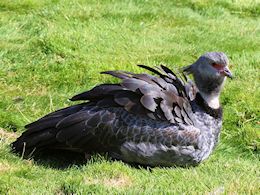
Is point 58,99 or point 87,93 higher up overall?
point 87,93

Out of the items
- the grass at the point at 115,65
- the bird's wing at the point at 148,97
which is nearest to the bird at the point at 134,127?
the bird's wing at the point at 148,97

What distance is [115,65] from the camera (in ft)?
26.1

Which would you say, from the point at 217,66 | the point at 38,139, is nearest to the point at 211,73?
the point at 217,66

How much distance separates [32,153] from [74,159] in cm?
37

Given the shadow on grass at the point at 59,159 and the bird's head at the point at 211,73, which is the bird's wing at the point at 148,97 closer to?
the bird's head at the point at 211,73

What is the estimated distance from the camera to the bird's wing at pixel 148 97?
540cm

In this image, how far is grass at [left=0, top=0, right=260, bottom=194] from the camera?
16.1 feet

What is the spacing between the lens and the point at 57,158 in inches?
224

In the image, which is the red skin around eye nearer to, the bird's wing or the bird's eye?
the bird's eye

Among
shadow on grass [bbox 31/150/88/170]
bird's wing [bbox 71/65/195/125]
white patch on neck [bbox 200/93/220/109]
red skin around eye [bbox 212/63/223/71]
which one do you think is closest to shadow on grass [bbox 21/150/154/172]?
shadow on grass [bbox 31/150/88/170]

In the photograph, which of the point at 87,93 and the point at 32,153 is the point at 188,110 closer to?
the point at 87,93

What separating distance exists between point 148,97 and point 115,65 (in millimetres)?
2614

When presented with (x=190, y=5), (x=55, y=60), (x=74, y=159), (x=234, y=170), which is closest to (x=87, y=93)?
(x=74, y=159)

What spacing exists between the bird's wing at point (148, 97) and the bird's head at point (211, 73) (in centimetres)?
24
